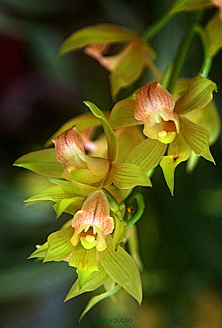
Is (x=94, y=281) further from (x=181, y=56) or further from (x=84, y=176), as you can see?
(x=181, y=56)

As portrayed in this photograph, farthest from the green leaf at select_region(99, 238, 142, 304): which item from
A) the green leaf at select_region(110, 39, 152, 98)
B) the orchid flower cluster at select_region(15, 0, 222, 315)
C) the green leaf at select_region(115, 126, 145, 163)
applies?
the green leaf at select_region(110, 39, 152, 98)

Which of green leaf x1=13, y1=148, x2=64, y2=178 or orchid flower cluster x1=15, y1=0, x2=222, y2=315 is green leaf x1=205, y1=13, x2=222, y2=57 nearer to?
orchid flower cluster x1=15, y1=0, x2=222, y2=315

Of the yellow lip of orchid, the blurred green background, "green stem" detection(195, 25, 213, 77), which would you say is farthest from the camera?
the blurred green background

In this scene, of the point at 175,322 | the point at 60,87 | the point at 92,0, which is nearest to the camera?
the point at 175,322

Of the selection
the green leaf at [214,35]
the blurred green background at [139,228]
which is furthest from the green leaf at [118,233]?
the blurred green background at [139,228]

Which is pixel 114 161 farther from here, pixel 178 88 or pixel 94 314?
pixel 94 314

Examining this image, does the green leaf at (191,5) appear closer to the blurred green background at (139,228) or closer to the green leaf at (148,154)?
the green leaf at (148,154)

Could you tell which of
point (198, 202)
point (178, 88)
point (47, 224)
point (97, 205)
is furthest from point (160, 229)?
point (97, 205)
